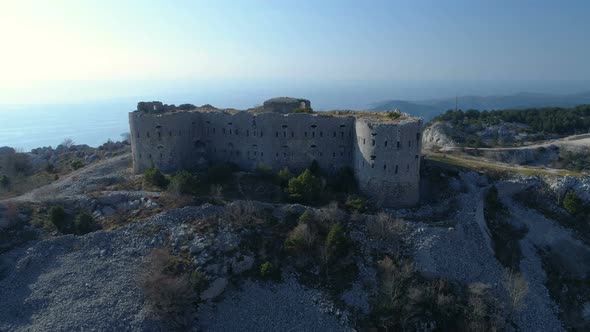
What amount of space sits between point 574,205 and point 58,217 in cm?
4575

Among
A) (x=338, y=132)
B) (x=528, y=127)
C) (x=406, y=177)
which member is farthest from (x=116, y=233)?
(x=528, y=127)

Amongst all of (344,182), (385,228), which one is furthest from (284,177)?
(385,228)

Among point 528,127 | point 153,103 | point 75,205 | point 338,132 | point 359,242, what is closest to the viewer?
point 359,242

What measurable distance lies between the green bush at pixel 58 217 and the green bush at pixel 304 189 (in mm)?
18395

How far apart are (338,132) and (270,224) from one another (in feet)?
42.4

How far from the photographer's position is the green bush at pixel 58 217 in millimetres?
30219

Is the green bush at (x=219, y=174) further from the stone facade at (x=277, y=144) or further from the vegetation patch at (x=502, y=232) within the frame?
the vegetation patch at (x=502, y=232)

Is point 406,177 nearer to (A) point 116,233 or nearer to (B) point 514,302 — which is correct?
(B) point 514,302

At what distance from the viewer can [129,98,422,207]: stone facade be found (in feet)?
116

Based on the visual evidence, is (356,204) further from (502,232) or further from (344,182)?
(502,232)

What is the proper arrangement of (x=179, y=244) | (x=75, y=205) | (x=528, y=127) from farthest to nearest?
(x=528, y=127)
(x=75, y=205)
(x=179, y=244)

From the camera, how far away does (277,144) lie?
1556 inches

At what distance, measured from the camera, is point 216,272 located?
2652 centimetres

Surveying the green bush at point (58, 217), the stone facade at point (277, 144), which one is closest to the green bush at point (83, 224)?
the green bush at point (58, 217)
